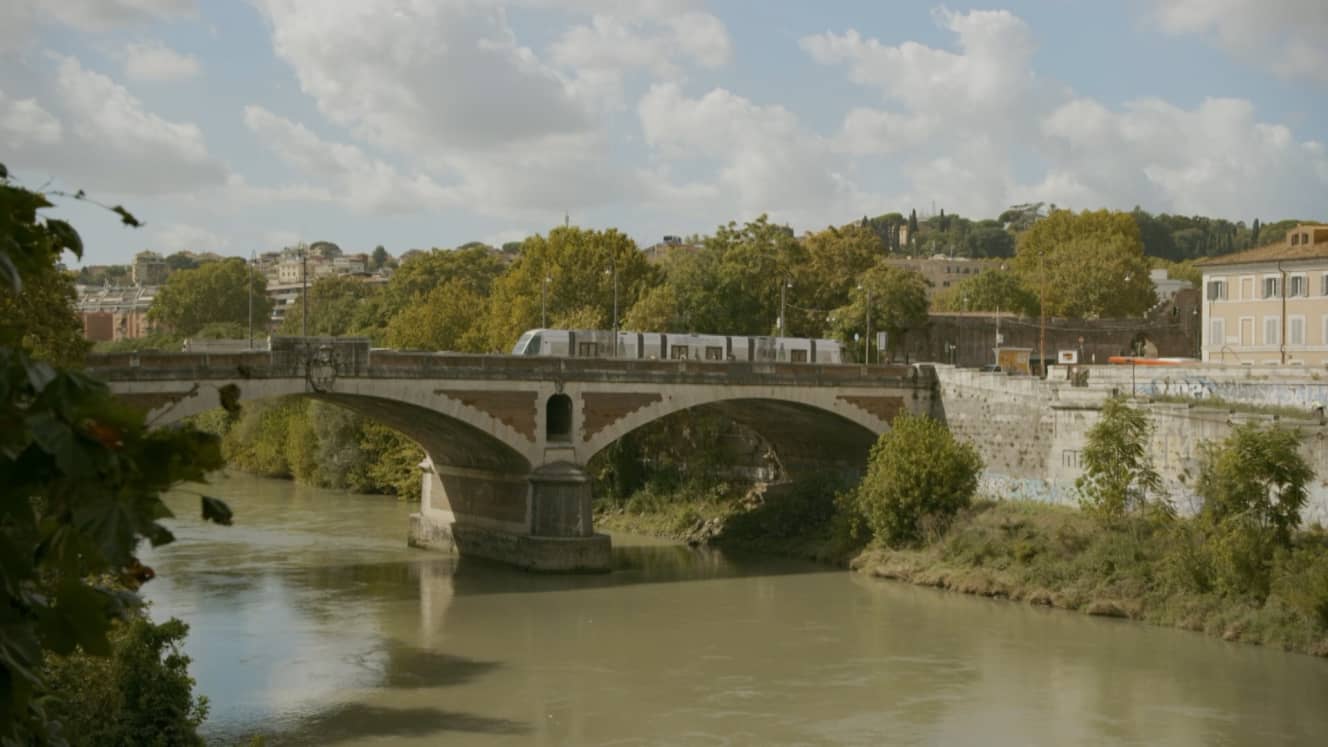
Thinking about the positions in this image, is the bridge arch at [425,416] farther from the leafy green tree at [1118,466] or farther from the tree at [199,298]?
the tree at [199,298]

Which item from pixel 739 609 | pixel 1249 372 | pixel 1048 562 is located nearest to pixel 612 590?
pixel 739 609

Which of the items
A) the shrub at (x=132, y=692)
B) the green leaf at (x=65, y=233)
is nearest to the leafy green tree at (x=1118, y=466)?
the shrub at (x=132, y=692)

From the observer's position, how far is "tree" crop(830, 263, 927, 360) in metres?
52.7

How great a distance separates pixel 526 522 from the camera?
118 feet

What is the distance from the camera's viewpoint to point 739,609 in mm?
31000

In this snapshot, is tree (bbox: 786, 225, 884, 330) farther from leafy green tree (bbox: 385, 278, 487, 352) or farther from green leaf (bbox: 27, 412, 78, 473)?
green leaf (bbox: 27, 412, 78, 473)

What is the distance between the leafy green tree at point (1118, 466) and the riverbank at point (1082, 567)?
59cm

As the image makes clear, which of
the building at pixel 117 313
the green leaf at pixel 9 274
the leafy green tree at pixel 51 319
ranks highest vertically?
the building at pixel 117 313

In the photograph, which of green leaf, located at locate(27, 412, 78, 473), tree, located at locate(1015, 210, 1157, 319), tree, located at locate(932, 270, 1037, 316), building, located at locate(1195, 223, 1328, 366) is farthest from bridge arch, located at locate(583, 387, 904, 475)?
green leaf, located at locate(27, 412, 78, 473)

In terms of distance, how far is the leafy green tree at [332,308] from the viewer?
91062mm

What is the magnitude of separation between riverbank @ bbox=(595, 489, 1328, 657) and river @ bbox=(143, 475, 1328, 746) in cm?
55

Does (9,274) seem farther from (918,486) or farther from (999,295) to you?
(999,295)

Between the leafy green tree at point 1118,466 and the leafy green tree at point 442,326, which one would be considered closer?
the leafy green tree at point 1118,466

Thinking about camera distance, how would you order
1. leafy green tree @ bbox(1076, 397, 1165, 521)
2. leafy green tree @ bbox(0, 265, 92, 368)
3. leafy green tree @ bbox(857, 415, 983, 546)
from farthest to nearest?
leafy green tree @ bbox(857, 415, 983, 546) < leafy green tree @ bbox(1076, 397, 1165, 521) < leafy green tree @ bbox(0, 265, 92, 368)
